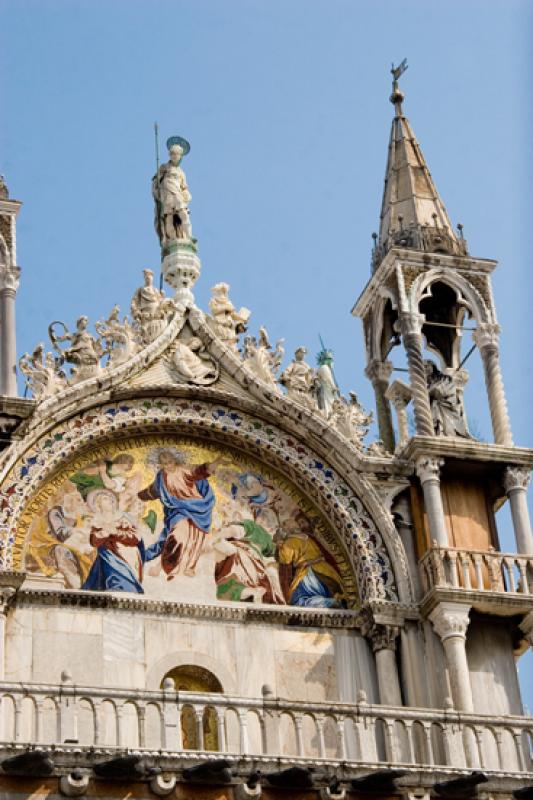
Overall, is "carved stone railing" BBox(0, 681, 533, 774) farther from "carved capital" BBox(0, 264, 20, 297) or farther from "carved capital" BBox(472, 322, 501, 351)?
"carved capital" BBox(472, 322, 501, 351)

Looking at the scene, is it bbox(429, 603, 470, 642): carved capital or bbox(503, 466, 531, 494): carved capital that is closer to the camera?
bbox(429, 603, 470, 642): carved capital

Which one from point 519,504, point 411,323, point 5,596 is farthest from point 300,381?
point 5,596

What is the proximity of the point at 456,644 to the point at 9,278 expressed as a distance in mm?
4611

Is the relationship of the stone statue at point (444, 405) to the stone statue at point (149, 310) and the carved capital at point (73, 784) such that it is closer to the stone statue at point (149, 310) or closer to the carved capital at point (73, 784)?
the stone statue at point (149, 310)

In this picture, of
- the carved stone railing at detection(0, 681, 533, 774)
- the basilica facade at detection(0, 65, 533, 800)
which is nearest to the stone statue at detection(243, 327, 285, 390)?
the basilica facade at detection(0, 65, 533, 800)

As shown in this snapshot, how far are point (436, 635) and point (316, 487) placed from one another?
163 cm

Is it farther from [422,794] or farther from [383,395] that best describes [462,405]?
[422,794]

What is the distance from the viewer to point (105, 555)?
52.9 feet

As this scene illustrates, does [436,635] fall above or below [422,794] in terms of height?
above

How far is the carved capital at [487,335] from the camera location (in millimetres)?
17828

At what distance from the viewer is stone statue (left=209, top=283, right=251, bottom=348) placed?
1723 centimetres

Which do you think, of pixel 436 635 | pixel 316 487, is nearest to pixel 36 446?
pixel 316 487

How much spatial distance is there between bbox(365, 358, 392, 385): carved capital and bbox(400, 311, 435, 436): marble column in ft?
2.56

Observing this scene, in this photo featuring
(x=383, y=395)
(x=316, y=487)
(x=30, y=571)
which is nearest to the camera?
(x=30, y=571)
